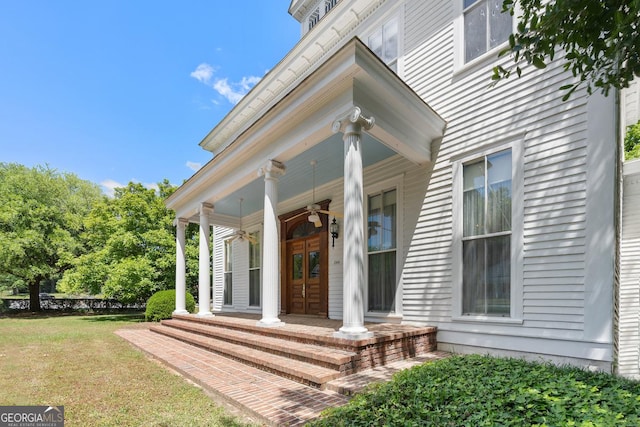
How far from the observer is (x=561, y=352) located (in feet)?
14.3

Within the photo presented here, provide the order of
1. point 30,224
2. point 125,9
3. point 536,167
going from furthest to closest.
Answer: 1. point 30,224
2. point 125,9
3. point 536,167

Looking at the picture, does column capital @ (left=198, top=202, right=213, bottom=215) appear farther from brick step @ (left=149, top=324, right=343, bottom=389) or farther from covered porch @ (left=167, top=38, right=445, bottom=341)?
brick step @ (left=149, top=324, right=343, bottom=389)

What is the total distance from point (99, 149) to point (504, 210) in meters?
22.0

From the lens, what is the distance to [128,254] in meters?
14.4

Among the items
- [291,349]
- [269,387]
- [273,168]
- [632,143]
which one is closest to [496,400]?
[269,387]

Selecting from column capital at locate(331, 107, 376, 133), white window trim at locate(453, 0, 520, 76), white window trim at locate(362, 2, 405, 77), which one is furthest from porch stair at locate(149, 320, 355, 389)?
white window trim at locate(362, 2, 405, 77)

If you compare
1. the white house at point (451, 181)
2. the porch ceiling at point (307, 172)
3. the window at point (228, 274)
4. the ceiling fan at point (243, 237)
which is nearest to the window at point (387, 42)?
the white house at point (451, 181)

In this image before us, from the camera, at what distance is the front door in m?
8.82

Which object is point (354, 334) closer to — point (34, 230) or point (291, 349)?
point (291, 349)

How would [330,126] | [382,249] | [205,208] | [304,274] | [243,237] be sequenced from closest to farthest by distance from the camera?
[330,126] < [382,249] < [304,274] < [205,208] < [243,237]

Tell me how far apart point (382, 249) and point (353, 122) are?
3047mm

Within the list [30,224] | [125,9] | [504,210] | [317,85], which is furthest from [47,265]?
[504,210]

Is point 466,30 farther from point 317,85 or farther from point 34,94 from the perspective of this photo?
point 34,94

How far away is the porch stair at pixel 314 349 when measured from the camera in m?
4.29
